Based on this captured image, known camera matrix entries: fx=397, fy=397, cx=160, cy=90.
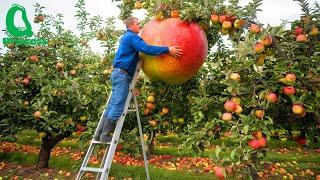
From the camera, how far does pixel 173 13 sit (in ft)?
16.8

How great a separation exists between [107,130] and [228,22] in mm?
2170

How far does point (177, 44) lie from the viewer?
15.5 feet

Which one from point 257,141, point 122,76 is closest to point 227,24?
point 257,141

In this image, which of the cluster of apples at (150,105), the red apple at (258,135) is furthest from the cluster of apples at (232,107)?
the cluster of apples at (150,105)

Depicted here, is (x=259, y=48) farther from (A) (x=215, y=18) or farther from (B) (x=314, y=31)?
(B) (x=314, y=31)

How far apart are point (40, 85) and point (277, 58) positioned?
512cm

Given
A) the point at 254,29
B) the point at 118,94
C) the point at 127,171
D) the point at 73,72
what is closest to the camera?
the point at 254,29

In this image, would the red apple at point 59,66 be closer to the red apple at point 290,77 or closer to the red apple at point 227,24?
the red apple at point 227,24

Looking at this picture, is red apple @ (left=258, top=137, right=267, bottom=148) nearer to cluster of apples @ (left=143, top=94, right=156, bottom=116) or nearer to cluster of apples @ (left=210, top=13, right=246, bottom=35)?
cluster of apples @ (left=210, top=13, right=246, bottom=35)

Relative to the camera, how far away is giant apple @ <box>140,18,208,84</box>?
4727 mm

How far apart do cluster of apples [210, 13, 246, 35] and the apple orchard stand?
0.5 inches

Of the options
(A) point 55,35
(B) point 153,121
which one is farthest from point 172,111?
(A) point 55,35

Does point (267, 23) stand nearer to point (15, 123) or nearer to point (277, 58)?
point (277, 58)

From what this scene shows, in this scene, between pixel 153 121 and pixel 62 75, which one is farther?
pixel 62 75
